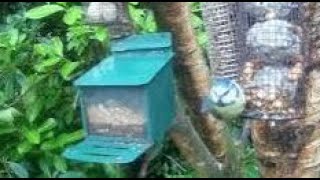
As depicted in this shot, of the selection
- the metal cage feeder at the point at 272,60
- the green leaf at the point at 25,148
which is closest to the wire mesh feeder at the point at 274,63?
the metal cage feeder at the point at 272,60

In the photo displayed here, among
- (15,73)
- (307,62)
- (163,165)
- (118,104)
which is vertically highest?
(118,104)

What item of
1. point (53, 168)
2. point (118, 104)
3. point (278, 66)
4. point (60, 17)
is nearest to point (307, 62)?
point (278, 66)

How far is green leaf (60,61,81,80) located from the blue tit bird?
36.2 inches

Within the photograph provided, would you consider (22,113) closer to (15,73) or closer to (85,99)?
(15,73)

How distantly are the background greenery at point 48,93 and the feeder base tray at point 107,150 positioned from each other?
716 millimetres

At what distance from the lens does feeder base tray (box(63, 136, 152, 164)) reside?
118 cm

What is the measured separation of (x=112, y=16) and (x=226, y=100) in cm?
31

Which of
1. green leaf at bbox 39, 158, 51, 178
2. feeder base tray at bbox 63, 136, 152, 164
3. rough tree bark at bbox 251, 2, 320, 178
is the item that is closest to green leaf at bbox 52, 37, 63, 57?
green leaf at bbox 39, 158, 51, 178

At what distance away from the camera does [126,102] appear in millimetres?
1264

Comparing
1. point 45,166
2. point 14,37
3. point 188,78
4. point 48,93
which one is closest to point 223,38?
point 188,78

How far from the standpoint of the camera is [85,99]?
4.31ft

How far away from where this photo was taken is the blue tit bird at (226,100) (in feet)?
4.25

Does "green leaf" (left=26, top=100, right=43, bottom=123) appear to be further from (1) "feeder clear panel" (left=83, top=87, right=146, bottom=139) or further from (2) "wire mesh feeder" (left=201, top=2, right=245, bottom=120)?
(1) "feeder clear panel" (left=83, top=87, right=146, bottom=139)

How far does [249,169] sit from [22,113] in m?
0.78
